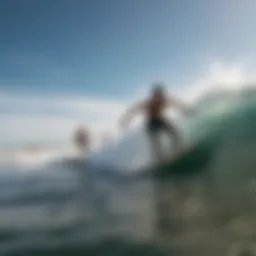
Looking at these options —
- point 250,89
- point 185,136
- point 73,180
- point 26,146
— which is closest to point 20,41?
point 26,146

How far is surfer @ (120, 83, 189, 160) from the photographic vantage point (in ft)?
15.9

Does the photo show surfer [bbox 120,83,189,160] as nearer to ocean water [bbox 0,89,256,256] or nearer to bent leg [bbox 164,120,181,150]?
bent leg [bbox 164,120,181,150]

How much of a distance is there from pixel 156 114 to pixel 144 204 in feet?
2.54

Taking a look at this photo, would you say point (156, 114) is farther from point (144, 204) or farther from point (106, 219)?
point (106, 219)

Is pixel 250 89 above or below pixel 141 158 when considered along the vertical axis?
above

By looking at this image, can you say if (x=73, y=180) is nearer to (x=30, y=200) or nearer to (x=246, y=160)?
(x=30, y=200)

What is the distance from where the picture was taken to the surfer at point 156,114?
4836mm

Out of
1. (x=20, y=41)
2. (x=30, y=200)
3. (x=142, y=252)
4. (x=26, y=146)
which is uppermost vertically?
(x=20, y=41)

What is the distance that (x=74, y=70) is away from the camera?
4848 millimetres

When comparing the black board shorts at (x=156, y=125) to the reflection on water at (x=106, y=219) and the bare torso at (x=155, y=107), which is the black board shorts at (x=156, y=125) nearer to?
the bare torso at (x=155, y=107)

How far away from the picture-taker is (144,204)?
16.4 ft

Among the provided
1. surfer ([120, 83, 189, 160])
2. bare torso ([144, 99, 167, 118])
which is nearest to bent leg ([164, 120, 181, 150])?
surfer ([120, 83, 189, 160])

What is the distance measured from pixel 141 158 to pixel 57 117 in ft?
2.54

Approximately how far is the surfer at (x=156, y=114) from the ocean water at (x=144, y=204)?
0.61ft
